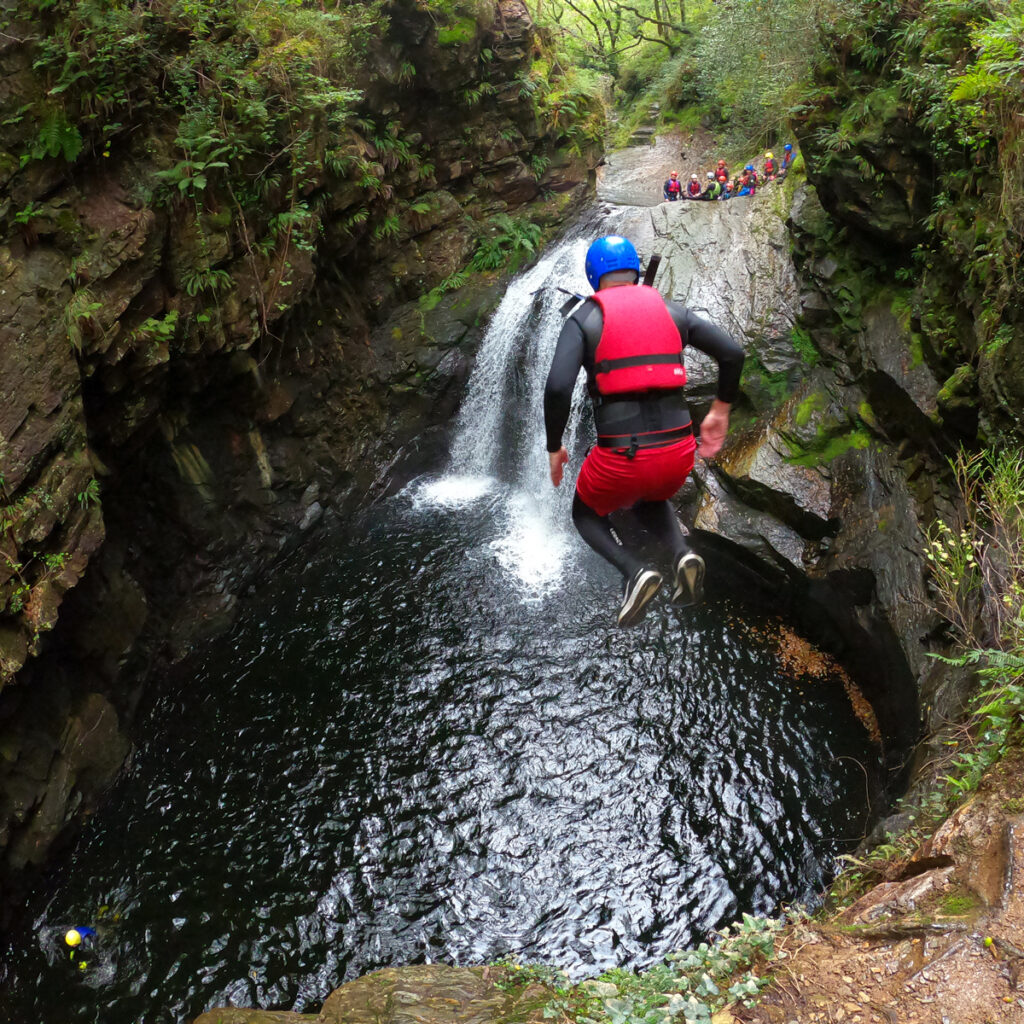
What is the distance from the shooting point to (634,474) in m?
4.16

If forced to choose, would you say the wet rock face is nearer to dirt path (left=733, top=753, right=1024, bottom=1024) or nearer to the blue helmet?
the blue helmet

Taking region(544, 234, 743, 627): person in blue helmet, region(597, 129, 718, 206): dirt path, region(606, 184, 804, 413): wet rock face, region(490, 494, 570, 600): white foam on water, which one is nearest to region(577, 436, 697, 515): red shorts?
region(544, 234, 743, 627): person in blue helmet

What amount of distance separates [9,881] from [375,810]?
329 centimetres

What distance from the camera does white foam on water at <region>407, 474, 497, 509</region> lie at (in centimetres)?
1196

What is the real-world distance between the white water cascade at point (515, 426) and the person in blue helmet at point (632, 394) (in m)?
6.35

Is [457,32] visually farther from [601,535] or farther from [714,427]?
[601,535]

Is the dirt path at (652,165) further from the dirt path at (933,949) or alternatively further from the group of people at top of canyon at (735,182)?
the dirt path at (933,949)

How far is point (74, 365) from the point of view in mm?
6355

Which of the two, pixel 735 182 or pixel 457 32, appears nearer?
pixel 457 32

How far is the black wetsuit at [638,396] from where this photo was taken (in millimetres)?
3850

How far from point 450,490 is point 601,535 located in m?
7.86

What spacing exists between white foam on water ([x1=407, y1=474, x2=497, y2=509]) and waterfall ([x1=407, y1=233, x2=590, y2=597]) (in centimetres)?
2

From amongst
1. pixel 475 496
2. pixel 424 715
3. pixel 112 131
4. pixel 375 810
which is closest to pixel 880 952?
pixel 375 810

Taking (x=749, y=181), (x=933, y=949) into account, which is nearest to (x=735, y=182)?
(x=749, y=181)
